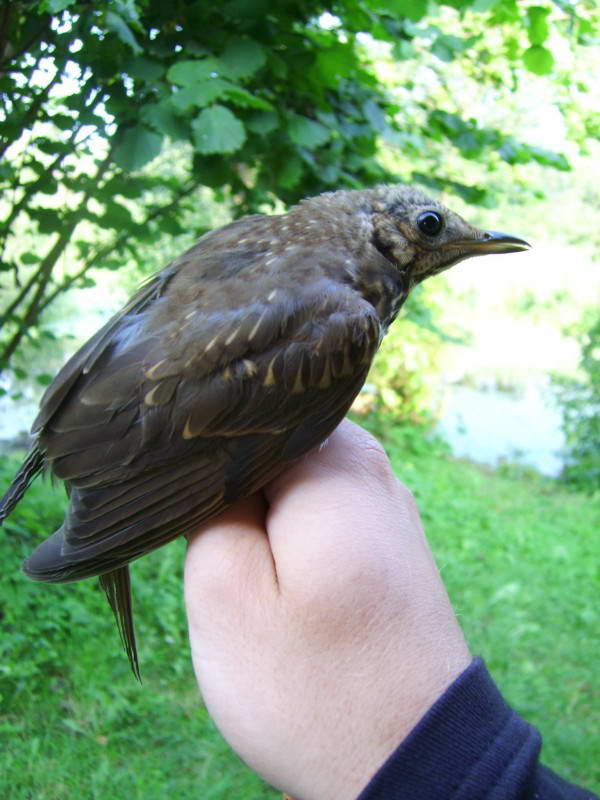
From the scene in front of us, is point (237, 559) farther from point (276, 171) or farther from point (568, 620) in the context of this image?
point (568, 620)

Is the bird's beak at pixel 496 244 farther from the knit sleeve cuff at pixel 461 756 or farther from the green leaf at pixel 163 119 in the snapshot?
the knit sleeve cuff at pixel 461 756

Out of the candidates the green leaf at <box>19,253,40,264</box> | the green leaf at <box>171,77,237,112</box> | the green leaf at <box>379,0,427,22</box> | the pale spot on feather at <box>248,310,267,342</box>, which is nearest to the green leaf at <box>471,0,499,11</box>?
the green leaf at <box>379,0,427,22</box>

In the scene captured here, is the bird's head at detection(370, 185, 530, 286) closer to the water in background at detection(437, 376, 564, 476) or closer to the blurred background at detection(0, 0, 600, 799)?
the blurred background at detection(0, 0, 600, 799)

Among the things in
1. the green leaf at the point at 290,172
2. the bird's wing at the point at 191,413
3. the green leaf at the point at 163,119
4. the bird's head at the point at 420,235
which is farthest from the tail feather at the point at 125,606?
the green leaf at the point at 290,172

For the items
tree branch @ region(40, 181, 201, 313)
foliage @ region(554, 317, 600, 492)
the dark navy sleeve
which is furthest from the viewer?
foliage @ region(554, 317, 600, 492)

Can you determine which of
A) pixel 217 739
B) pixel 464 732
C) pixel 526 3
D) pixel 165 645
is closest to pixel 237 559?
pixel 464 732
